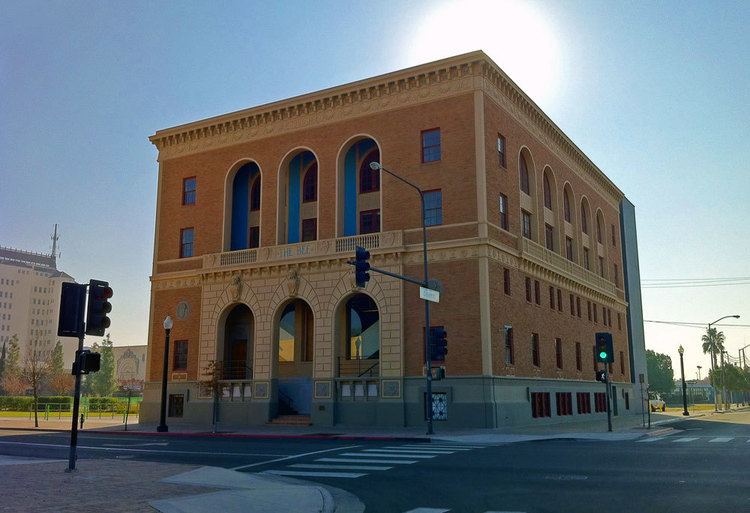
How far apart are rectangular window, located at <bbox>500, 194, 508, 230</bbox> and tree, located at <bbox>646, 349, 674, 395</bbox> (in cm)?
11188

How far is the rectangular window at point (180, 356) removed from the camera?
45.9 metres

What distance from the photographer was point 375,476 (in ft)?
53.3

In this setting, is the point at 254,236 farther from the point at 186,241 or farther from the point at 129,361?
the point at 129,361

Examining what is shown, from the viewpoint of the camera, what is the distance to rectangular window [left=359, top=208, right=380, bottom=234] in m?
41.6

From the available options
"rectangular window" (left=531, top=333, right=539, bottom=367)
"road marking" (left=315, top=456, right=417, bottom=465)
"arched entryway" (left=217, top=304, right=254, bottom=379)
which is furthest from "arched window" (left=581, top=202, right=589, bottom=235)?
"road marking" (left=315, top=456, right=417, bottom=465)

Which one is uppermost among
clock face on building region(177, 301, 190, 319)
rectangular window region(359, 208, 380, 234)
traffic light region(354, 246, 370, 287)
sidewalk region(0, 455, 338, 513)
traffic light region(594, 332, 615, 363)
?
rectangular window region(359, 208, 380, 234)

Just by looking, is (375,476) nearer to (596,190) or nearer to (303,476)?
(303,476)

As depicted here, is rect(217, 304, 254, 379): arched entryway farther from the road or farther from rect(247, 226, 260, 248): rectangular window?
the road

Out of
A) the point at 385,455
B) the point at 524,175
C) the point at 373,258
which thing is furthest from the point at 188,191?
the point at 385,455

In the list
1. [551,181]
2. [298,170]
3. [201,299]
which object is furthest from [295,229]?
[551,181]

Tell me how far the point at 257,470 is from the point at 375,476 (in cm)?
362

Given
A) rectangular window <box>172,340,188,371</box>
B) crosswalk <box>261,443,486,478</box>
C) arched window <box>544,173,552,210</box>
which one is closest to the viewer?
crosswalk <box>261,443,486,478</box>

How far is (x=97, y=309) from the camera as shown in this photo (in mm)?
16438

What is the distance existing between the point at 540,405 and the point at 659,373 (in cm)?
12050
